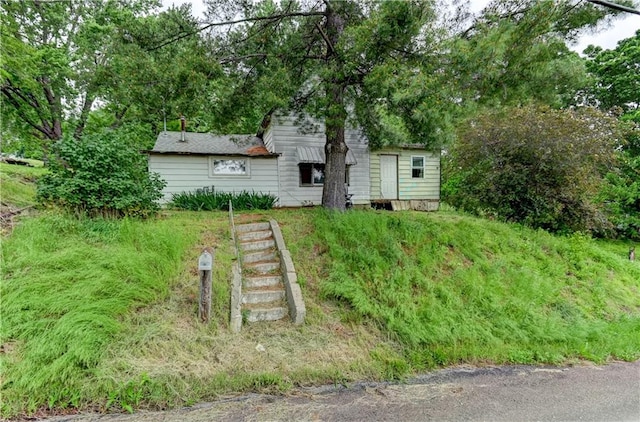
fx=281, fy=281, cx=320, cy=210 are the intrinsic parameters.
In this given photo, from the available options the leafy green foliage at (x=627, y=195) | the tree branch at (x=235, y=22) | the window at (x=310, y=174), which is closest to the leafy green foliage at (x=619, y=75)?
the leafy green foliage at (x=627, y=195)

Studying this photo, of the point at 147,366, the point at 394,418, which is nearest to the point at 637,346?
the point at 394,418

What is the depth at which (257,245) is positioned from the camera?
5.73m

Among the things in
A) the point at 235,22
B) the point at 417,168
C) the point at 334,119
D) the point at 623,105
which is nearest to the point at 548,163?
the point at 417,168

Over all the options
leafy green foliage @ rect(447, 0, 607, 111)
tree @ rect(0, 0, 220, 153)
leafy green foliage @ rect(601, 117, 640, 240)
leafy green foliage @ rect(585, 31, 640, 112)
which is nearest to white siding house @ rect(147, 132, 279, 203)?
tree @ rect(0, 0, 220, 153)

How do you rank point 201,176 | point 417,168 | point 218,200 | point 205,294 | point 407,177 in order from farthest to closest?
point 417,168
point 407,177
point 201,176
point 218,200
point 205,294

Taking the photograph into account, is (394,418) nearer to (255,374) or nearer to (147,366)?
(255,374)

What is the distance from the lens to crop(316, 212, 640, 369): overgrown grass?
→ 3932mm

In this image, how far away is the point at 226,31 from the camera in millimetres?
6547

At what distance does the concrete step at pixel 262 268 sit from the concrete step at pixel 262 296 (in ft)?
1.71

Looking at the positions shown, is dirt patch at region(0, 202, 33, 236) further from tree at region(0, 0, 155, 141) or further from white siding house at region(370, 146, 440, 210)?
white siding house at region(370, 146, 440, 210)

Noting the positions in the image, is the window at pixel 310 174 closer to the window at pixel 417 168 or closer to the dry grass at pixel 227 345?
the window at pixel 417 168

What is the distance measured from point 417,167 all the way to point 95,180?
38.5 feet

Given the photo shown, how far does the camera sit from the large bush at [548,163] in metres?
7.68

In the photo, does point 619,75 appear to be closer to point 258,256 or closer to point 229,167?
point 229,167
